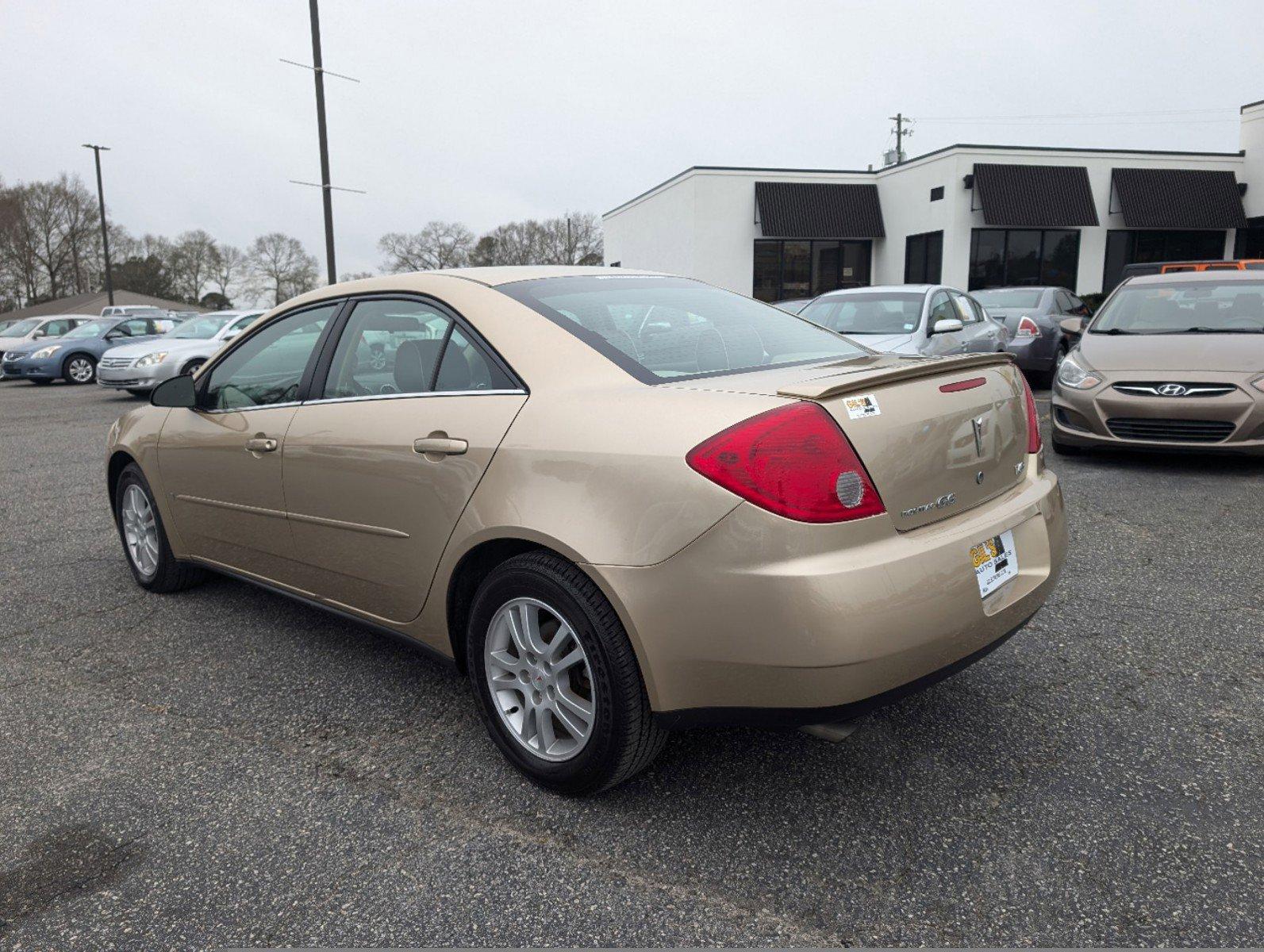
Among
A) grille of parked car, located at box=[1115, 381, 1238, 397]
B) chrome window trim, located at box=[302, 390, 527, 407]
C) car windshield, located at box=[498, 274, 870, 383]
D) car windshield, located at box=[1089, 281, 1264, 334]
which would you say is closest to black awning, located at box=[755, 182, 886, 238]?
car windshield, located at box=[1089, 281, 1264, 334]

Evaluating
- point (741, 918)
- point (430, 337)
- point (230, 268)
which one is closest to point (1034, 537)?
point (741, 918)

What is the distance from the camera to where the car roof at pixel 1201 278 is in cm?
785

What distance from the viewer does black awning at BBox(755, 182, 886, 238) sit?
1061 inches

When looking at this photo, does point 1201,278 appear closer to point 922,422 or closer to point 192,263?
point 922,422

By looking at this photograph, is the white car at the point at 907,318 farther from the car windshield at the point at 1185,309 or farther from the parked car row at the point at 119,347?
the parked car row at the point at 119,347

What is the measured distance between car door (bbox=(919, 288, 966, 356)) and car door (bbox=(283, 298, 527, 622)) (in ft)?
23.2

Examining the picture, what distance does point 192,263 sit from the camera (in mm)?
81750

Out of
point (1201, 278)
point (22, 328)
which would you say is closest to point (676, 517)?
point (1201, 278)

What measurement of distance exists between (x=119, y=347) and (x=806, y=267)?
19.3 metres

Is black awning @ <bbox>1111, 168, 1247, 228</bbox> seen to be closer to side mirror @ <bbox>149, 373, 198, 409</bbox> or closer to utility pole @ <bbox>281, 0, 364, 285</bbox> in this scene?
utility pole @ <bbox>281, 0, 364, 285</bbox>

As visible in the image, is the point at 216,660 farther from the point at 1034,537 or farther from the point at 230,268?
the point at 230,268

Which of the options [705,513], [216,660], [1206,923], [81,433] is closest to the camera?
[1206,923]

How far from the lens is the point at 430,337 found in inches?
117

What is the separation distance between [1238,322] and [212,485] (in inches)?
298
